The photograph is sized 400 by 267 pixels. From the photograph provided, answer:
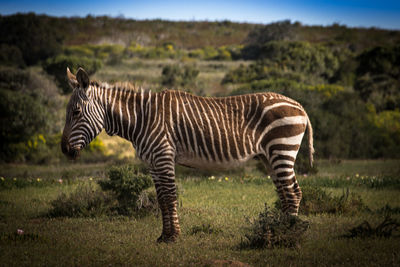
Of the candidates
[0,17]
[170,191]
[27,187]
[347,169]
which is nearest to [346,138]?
[347,169]

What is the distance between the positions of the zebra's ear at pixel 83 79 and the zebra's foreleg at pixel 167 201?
2003 millimetres

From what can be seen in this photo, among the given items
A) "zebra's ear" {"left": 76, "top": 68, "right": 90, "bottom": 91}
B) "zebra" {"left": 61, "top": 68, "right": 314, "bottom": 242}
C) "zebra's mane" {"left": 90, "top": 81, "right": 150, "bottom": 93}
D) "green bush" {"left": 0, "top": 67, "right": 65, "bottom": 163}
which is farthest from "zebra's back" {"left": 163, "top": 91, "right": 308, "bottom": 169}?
"green bush" {"left": 0, "top": 67, "right": 65, "bottom": 163}

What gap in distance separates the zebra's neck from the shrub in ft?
7.37

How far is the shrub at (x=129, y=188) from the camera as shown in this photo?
1061 centimetres

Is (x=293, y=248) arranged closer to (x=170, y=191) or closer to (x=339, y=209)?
(x=170, y=191)

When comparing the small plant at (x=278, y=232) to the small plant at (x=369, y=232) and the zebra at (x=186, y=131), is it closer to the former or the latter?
the zebra at (x=186, y=131)

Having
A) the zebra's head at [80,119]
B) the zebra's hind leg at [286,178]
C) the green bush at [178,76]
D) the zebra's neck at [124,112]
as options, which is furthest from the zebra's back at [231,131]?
the green bush at [178,76]

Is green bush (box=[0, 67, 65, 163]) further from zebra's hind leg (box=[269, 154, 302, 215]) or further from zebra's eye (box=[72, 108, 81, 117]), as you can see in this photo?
zebra's hind leg (box=[269, 154, 302, 215])

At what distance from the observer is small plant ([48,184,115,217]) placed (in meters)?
10.8

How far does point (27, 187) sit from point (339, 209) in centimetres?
969

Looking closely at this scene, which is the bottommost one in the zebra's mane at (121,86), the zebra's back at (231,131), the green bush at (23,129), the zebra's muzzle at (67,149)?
the green bush at (23,129)

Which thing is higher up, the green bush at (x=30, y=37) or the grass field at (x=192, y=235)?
the green bush at (x=30, y=37)

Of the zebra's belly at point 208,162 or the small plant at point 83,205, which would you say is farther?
the small plant at point 83,205

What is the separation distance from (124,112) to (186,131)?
4.04ft
